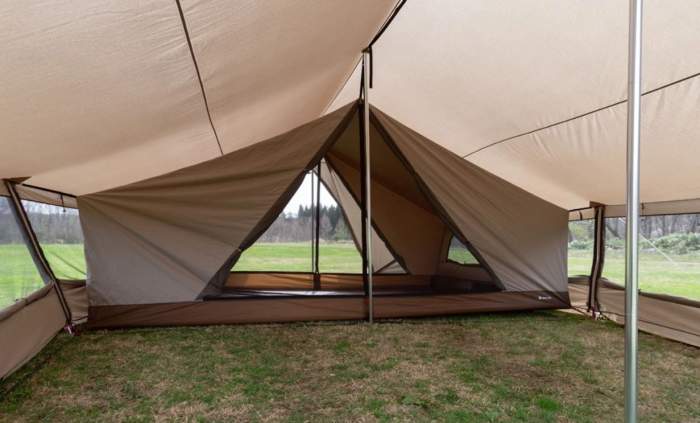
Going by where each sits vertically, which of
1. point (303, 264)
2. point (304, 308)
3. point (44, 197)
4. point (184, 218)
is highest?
point (44, 197)

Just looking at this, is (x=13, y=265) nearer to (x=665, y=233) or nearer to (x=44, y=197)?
(x=44, y=197)

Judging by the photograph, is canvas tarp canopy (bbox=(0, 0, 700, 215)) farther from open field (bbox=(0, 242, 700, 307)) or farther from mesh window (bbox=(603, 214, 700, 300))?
open field (bbox=(0, 242, 700, 307))

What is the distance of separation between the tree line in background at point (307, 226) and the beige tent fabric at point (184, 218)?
0.99 meters

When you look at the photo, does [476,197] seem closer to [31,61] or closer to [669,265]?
[669,265]

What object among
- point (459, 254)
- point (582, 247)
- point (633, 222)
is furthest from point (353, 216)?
point (633, 222)

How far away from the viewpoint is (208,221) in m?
3.25

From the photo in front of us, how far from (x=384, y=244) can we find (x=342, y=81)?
72.2 inches

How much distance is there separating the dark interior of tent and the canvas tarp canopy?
744 millimetres

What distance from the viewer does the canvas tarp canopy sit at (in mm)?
1276

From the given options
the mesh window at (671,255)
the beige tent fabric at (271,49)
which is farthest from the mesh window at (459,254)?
the beige tent fabric at (271,49)

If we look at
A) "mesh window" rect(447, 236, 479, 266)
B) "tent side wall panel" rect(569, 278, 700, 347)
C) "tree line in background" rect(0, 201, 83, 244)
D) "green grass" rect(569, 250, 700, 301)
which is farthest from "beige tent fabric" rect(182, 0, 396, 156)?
"tent side wall panel" rect(569, 278, 700, 347)

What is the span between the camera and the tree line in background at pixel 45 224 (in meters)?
2.52

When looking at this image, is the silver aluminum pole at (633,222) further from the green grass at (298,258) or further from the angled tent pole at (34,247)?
the green grass at (298,258)

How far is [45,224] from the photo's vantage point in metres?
3.07
